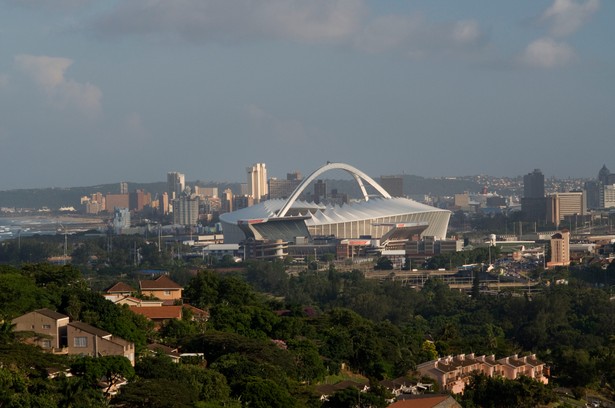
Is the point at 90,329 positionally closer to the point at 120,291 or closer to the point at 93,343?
the point at 93,343

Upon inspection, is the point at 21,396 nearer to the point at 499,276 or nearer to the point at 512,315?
the point at 512,315

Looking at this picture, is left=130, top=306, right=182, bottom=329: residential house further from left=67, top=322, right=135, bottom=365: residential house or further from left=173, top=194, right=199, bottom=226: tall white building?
left=173, top=194, right=199, bottom=226: tall white building

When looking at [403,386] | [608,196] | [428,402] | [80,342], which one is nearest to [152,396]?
[80,342]

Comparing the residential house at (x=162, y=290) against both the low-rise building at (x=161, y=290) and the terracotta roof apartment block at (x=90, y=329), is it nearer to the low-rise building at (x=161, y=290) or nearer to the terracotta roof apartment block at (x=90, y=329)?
the low-rise building at (x=161, y=290)

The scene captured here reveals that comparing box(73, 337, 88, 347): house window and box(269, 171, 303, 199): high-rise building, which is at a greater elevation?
box(269, 171, 303, 199): high-rise building

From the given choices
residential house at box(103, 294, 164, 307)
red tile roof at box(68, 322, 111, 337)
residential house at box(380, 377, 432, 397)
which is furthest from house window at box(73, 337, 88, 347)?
residential house at box(380, 377, 432, 397)

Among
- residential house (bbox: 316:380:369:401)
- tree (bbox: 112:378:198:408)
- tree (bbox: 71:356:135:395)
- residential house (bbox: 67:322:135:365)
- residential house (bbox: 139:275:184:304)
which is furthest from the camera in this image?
residential house (bbox: 139:275:184:304)
